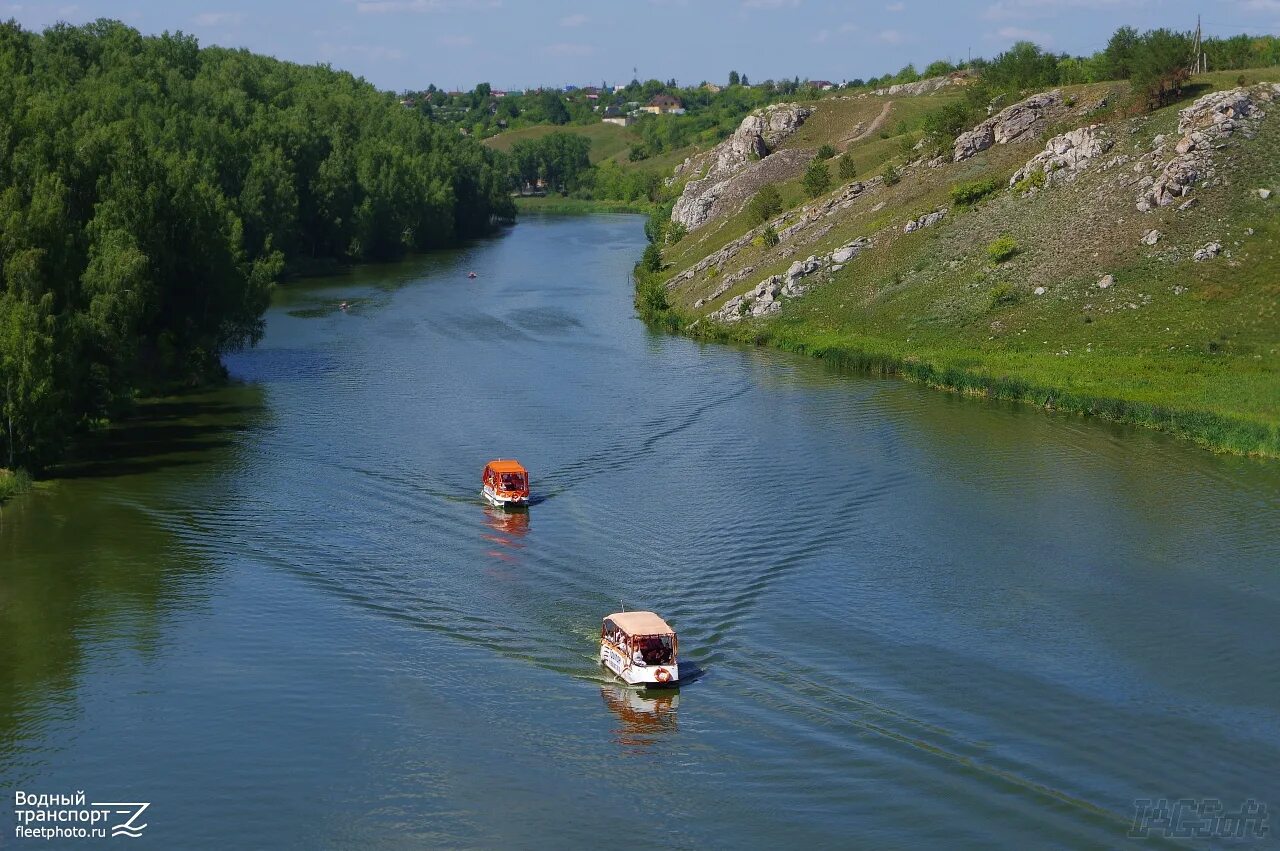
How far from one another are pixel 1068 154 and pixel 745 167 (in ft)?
193

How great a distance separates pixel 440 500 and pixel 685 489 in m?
11.3

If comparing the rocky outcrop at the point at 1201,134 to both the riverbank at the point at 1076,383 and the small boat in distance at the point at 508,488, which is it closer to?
the riverbank at the point at 1076,383

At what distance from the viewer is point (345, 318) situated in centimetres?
11619

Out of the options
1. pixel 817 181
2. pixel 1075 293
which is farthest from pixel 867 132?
pixel 1075 293

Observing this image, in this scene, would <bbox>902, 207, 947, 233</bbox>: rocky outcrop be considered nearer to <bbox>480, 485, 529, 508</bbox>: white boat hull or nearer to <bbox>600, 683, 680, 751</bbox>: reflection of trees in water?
<bbox>480, 485, 529, 508</bbox>: white boat hull

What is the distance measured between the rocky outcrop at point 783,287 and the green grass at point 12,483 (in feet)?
201

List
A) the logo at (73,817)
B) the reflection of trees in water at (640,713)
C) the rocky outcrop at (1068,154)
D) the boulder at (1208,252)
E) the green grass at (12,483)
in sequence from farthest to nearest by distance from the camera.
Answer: the rocky outcrop at (1068,154), the boulder at (1208,252), the green grass at (12,483), the reflection of trees in water at (640,713), the logo at (73,817)

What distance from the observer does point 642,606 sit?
158 ft

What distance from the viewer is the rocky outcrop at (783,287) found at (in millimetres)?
110625

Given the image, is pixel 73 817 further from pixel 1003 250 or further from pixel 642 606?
pixel 1003 250

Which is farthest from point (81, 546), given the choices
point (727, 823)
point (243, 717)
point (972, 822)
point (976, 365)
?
point (976, 365)

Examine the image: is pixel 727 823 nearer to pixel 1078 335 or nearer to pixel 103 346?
pixel 103 346

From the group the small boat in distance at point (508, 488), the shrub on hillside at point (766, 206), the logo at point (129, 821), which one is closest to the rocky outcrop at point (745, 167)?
the shrub on hillside at point (766, 206)

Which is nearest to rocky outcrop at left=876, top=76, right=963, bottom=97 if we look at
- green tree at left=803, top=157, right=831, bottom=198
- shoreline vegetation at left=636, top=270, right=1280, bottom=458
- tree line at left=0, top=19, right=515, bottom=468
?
green tree at left=803, top=157, right=831, bottom=198
